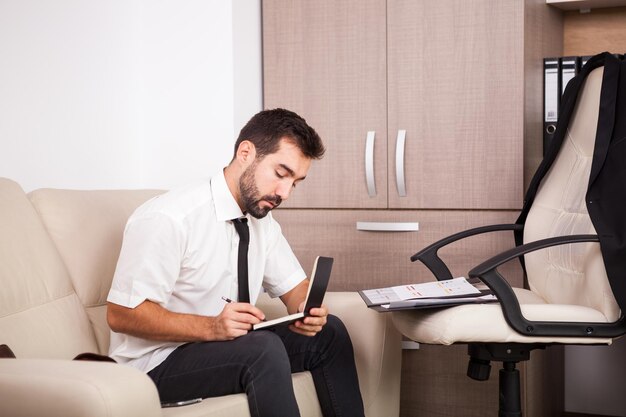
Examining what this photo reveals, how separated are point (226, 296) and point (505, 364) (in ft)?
2.53

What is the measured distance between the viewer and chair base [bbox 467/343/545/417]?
2.18m

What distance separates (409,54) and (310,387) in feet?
4.37

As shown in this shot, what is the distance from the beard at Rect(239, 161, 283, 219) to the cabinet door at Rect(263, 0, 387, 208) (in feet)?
3.04

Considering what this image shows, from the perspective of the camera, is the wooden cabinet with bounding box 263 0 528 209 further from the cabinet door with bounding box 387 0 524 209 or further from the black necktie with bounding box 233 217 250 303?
the black necktie with bounding box 233 217 250 303

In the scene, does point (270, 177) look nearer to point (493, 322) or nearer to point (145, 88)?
point (493, 322)

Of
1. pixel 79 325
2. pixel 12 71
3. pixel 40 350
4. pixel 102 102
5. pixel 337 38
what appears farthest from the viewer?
pixel 337 38

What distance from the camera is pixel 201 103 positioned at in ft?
10.1

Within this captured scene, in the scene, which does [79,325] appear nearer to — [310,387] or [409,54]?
[310,387]

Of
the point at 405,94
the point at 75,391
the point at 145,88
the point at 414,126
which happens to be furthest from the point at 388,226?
the point at 75,391

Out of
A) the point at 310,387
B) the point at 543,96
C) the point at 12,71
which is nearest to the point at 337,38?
the point at 543,96

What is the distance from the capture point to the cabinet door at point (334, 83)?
9.87 ft

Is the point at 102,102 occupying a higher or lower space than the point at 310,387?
higher

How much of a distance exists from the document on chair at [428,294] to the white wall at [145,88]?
1031 millimetres

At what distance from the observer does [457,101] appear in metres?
2.88
